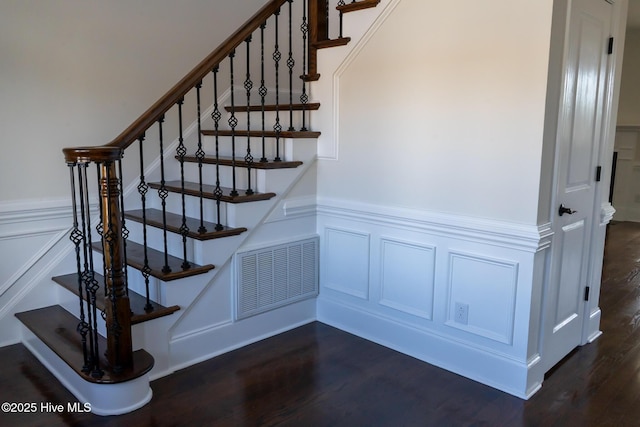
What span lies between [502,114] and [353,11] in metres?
1.19

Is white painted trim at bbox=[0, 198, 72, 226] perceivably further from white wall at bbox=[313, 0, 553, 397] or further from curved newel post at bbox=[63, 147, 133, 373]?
white wall at bbox=[313, 0, 553, 397]

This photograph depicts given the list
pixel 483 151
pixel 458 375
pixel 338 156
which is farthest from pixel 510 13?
pixel 458 375

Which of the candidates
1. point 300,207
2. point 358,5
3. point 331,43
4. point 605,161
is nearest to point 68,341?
point 300,207

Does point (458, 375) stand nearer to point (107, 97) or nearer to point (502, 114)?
point (502, 114)

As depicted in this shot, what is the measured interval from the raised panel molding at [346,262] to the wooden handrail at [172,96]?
1.33 meters

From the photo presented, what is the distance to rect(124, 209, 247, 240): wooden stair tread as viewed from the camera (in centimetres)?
285

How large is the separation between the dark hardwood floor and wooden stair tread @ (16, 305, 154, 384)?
7.2 inches

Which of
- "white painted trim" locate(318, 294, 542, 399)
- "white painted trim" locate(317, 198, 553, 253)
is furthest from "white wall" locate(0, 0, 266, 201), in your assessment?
"white painted trim" locate(318, 294, 542, 399)

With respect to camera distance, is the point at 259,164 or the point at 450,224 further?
the point at 259,164

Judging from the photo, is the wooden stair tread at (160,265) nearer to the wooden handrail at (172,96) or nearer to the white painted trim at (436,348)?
the wooden handrail at (172,96)

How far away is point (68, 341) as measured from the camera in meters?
2.74

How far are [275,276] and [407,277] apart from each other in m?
0.84

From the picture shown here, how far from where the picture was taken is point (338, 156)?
333 centimetres

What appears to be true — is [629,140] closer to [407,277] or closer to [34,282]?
[407,277]
